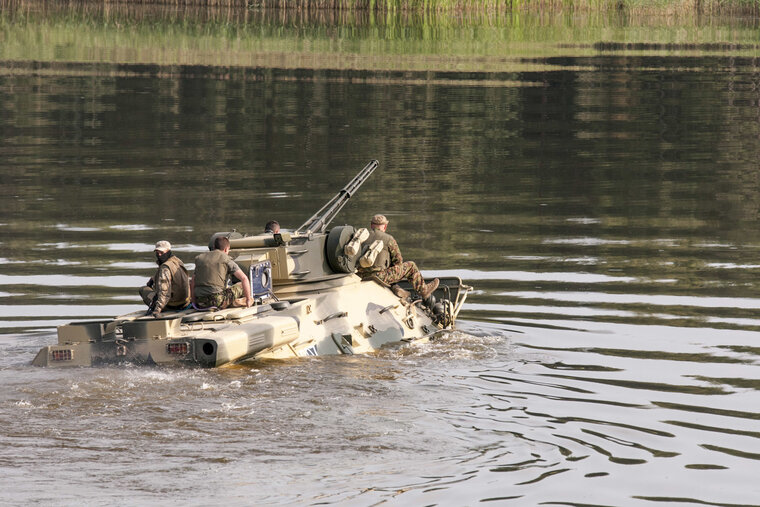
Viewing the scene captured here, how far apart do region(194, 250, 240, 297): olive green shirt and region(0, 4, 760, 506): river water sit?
1229 millimetres

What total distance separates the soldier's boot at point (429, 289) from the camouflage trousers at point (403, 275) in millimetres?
58

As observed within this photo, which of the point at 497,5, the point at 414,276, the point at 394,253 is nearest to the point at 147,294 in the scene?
the point at 394,253

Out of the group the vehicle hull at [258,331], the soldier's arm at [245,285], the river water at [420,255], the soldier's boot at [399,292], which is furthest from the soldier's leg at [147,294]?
the soldier's boot at [399,292]

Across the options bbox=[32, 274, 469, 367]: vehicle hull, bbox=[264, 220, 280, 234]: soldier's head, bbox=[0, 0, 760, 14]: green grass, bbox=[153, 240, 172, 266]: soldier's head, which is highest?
bbox=[0, 0, 760, 14]: green grass

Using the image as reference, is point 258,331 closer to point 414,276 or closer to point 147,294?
point 147,294

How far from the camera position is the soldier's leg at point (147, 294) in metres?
17.9

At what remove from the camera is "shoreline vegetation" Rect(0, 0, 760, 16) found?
75.8 m

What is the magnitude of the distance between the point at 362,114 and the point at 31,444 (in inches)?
1420

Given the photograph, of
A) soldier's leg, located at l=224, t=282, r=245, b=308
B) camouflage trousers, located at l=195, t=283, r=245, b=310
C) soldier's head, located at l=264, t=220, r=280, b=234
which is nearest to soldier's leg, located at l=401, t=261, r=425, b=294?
soldier's head, located at l=264, t=220, r=280, b=234

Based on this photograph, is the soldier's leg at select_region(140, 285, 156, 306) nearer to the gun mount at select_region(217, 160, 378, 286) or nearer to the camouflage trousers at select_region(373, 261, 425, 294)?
the gun mount at select_region(217, 160, 378, 286)

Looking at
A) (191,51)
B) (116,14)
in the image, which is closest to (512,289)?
(191,51)

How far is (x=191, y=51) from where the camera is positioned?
216 feet

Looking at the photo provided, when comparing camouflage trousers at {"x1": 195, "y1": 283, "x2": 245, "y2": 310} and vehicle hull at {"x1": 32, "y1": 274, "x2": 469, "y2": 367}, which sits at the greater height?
camouflage trousers at {"x1": 195, "y1": 283, "x2": 245, "y2": 310}

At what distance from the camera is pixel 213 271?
17.3 meters
